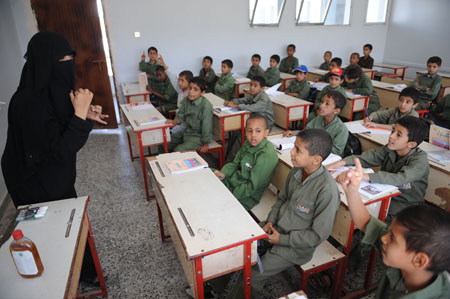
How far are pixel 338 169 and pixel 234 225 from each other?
38.4 inches

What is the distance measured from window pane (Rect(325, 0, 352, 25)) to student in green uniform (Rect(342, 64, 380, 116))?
360cm

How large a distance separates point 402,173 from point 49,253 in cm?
194

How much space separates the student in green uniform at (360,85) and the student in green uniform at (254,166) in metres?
3.11

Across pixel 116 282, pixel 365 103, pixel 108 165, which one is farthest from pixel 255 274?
pixel 365 103

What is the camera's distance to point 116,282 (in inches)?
83.0

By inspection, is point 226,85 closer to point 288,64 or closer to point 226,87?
point 226,87

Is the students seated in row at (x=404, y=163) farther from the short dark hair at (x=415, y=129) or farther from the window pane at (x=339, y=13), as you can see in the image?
the window pane at (x=339, y=13)

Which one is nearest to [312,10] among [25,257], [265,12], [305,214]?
[265,12]

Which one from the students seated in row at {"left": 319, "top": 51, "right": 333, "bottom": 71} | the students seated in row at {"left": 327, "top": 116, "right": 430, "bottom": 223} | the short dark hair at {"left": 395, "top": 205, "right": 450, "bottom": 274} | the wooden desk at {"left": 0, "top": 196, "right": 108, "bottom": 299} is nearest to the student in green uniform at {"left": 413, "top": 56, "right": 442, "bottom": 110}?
the students seated in row at {"left": 319, "top": 51, "right": 333, "bottom": 71}

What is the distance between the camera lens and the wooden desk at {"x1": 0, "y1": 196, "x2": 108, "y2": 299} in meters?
1.10

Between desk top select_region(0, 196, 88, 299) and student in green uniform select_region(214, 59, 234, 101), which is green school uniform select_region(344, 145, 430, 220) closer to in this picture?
desk top select_region(0, 196, 88, 299)

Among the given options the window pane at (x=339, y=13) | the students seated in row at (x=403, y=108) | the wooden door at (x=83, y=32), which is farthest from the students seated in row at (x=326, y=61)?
the wooden door at (x=83, y=32)

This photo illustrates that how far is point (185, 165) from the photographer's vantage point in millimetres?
2037

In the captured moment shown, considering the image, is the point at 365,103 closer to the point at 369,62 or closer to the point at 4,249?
the point at 369,62
